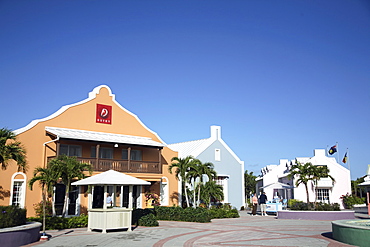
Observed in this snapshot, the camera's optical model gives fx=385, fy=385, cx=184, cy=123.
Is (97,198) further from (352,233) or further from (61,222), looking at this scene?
(352,233)

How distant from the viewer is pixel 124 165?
2548 centimetres

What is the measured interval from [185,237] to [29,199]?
11.5 metres

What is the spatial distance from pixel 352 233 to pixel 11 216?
11.1 meters

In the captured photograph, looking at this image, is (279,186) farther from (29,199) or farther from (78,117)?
(29,199)

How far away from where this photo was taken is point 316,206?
2434 centimetres

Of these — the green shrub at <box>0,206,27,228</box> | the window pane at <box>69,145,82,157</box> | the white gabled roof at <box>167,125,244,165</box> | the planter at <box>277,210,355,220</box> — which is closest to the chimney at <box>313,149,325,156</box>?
the white gabled roof at <box>167,125,244,165</box>

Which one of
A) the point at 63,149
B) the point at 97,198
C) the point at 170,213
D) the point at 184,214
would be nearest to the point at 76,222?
the point at 170,213

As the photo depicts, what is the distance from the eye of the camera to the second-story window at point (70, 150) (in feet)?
78.9

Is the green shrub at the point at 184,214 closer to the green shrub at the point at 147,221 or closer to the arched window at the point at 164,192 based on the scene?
the green shrub at the point at 147,221

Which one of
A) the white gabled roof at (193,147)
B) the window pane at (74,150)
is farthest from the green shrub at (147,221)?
the white gabled roof at (193,147)

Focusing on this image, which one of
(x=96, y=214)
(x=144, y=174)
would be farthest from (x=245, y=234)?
(x=144, y=174)

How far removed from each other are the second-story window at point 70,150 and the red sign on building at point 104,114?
2.42 meters

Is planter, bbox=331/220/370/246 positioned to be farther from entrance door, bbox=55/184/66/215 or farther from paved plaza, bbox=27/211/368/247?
entrance door, bbox=55/184/66/215

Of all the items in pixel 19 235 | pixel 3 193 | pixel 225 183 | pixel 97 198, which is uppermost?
pixel 225 183
